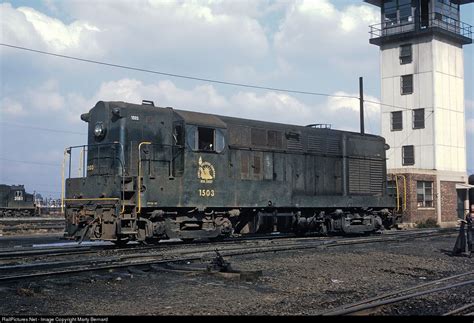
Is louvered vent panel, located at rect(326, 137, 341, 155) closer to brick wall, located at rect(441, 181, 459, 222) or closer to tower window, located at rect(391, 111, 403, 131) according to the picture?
brick wall, located at rect(441, 181, 459, 222)

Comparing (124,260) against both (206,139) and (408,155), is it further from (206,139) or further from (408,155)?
(408,155)

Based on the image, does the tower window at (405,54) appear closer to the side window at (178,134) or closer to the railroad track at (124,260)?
the railroad track at (124,260)

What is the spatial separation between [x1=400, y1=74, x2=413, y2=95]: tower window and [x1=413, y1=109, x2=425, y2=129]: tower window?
1.40 m

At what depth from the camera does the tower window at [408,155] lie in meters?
34.1

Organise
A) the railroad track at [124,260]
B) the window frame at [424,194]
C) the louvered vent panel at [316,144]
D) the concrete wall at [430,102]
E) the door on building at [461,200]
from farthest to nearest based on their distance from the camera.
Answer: the door on building at [461,200] < the concrete wall at [430,102] < the window frame at [424,194] < the louvered vent panel at [316,144] < the railroad track at [124,260]

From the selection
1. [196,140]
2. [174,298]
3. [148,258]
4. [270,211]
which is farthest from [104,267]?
[270,211]

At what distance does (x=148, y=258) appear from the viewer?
12211 millimetres

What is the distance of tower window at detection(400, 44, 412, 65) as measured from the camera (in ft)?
112

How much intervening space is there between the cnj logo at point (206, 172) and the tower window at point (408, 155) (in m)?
21.8

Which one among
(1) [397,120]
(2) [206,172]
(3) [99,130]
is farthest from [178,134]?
(1) [397,120]

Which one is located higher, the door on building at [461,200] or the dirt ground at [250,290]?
the door on building at [461,200]

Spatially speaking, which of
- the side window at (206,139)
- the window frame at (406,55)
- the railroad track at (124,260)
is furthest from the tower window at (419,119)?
the side window at (206,139)

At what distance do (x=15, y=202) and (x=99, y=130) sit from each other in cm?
3547

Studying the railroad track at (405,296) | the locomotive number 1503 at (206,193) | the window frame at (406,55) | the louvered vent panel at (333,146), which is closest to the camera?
the railroad track at (405,296)
